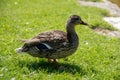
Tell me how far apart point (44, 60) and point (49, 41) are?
2.28ft

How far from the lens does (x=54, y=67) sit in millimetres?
8023

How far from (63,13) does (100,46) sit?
4.96m

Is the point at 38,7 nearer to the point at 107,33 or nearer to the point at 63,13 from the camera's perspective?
the point at 63,13

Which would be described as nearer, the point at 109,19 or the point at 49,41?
the point at 49,41

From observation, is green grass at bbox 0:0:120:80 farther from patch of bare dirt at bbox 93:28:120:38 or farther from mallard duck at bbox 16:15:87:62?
patch of bare dirt at bbox 93:28:120:38

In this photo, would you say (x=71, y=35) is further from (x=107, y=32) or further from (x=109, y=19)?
(x=109, y=19)

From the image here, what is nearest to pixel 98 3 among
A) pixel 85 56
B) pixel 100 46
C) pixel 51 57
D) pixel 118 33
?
pixel 118 33

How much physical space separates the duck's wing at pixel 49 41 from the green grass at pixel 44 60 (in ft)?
1.46

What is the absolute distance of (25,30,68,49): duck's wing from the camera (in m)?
7.84

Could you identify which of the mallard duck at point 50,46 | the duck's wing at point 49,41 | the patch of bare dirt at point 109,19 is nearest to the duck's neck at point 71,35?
the mallard duck at point 50,46

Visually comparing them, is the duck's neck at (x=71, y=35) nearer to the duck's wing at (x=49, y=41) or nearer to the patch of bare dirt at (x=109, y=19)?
the duck's wing at (x=49, y=41)

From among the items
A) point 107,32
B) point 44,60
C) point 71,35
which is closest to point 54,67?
point 44,60

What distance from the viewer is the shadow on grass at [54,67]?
7805 mm

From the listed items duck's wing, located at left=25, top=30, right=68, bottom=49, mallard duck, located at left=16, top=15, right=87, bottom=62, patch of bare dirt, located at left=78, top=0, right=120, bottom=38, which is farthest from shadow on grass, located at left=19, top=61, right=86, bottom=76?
patch of bare dirt, located at left=78, top=0, right=120, bottom=38
